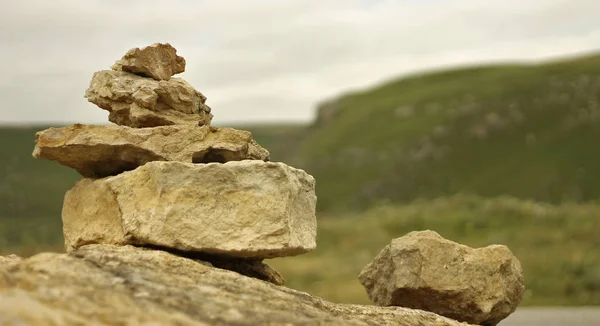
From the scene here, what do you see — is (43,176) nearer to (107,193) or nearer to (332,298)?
(332,298)

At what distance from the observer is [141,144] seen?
35.1 ft

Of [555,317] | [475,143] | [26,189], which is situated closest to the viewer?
[555,317]

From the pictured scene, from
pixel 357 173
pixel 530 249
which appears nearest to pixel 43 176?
pixel 357 173

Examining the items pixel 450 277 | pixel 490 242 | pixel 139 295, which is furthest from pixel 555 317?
pixel 139 295

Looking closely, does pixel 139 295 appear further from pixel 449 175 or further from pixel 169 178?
pixel 449 175

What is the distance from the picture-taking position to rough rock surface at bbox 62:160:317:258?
31.8ft

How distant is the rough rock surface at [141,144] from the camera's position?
35.2 ft

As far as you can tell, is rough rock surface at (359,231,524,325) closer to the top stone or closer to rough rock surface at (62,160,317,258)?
rough rock surface at (62,160,317,258)

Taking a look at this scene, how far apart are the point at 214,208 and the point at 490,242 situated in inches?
1104

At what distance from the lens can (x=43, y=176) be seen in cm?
12306

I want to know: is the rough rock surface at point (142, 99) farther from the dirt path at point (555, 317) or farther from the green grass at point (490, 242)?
the green grass at point (490, 242)

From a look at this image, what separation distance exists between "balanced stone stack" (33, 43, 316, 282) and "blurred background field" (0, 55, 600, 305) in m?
18.8

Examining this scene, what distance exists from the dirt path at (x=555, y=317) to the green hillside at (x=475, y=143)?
1684 inches

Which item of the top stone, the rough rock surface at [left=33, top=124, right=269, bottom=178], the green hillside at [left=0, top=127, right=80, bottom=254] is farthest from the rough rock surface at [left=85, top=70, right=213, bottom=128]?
the green hillside at [left=0, top=127, right=80, bottom=254]
